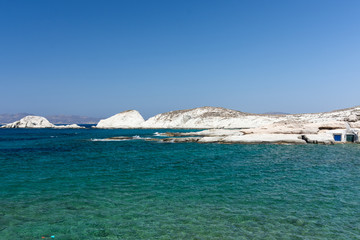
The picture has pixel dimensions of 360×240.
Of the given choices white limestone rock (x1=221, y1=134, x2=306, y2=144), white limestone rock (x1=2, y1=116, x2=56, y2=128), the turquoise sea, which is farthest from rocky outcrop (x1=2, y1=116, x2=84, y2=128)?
the turquoise sea

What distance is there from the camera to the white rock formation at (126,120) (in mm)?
142500

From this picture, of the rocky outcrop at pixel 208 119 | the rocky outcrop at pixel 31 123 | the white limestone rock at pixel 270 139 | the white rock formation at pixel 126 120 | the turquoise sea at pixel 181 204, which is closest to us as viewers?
the turquoise sea at pixel 181 204

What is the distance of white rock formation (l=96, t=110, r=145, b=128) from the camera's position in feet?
468

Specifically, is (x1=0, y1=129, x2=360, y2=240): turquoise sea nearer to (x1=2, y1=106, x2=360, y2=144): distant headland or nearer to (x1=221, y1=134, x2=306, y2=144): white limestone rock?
(x1=221, y1=134, x2=306, y2=144): white limestone rock

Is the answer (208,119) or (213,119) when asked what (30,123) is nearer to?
(208,119)

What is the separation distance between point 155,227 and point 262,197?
271 inches

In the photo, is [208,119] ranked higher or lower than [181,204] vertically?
higher

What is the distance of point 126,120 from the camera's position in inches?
5679

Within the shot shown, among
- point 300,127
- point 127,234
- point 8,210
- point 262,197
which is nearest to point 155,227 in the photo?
point 127,234

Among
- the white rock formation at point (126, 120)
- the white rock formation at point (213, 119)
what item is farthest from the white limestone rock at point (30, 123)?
the white rock formation at point (213, 119)

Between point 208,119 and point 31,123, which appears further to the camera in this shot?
point 31,123

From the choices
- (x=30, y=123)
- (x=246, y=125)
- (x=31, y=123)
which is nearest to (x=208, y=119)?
(x=246, y=125)

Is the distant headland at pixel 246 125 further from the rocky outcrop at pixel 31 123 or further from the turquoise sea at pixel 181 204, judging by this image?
the turquoise sea at pixel 181 204

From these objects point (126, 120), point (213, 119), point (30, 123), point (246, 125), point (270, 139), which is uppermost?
point (213, 119)
